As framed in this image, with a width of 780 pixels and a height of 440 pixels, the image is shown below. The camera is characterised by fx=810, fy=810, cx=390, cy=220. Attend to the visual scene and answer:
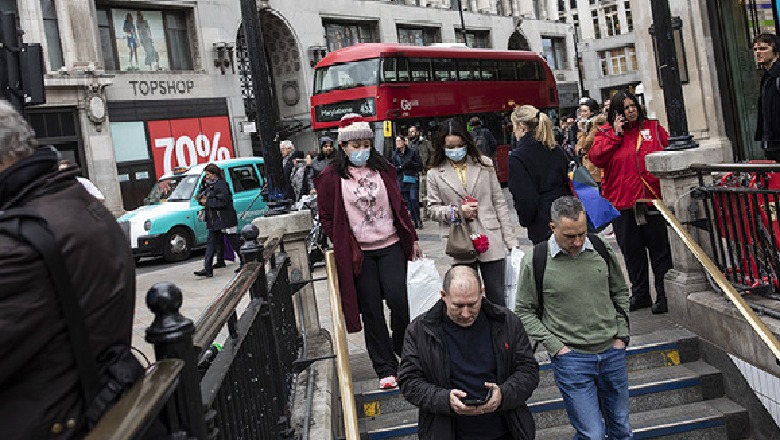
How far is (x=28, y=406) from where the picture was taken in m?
2.15

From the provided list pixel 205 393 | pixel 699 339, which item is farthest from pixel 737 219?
pixel 205 393

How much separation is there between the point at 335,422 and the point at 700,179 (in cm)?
351

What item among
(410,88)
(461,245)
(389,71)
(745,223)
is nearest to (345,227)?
(461,245)

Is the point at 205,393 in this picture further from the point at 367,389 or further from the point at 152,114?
the point at 152,114

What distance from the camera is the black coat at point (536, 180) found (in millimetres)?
6480

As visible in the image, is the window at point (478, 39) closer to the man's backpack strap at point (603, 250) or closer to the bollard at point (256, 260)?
the man's backpack strap at point (603, 250)

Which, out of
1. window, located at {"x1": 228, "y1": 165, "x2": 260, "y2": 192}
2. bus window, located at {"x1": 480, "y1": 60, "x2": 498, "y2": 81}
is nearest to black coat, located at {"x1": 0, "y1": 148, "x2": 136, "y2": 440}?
window, located at {"x1": 228, "y1": 165, "x2": 260, "y2": 192}

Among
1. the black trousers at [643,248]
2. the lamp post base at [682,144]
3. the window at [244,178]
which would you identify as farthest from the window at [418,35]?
the lamp post base at [682,144]

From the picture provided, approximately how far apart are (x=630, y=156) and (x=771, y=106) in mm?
1300

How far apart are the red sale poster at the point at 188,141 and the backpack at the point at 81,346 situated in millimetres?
24976

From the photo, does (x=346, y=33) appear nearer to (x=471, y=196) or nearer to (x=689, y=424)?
(x=471, y=196)

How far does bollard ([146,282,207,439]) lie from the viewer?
220 centimetres

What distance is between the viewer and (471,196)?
6309 mm

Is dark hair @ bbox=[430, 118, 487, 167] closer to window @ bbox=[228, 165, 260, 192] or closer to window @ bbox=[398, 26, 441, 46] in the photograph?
window @ bbox=[228, 165, 260, 192]
